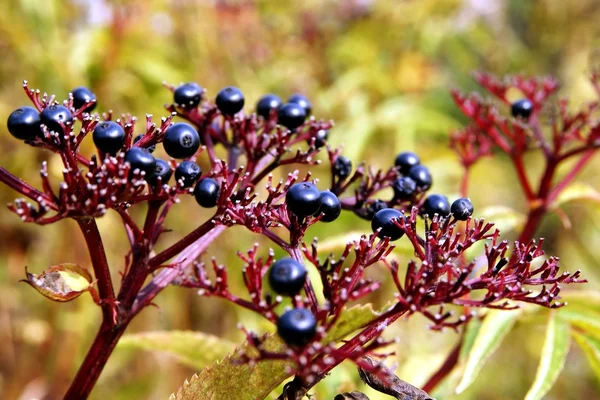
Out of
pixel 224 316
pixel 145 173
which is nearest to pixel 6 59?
pixel 224 316

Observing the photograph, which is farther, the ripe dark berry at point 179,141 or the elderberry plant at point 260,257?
the ripe dark berry at point 179,141

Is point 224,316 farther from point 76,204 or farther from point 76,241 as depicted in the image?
point 76,204

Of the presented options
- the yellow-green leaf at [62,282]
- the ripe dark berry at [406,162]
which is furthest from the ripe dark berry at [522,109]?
the yellow-green leaf at [62,282]

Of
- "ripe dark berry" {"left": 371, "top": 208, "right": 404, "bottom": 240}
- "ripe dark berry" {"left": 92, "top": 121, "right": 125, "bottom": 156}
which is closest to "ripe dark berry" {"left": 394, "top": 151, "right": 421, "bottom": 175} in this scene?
"ripe dark berry" {"left": 371, "top": 208, "right": 404, "bottom": 240}

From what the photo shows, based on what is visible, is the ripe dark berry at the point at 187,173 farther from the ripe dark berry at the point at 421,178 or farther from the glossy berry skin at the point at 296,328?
the ripe dark berry at the point at 421,178

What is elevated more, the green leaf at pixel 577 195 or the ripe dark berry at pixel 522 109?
the ripe dark berry at pixel 522 109

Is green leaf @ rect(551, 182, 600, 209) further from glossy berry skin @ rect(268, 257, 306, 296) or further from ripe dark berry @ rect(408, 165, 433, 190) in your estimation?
glossy berry skin @ rect(268, 257, 306, 296)
